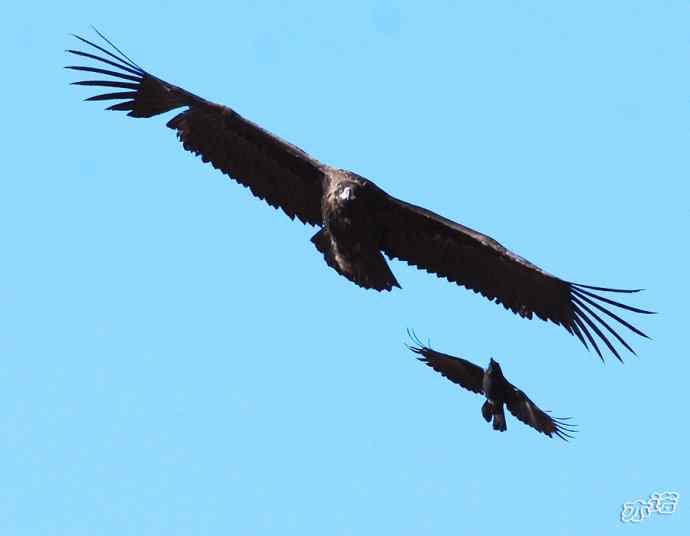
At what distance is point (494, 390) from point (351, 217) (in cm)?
263

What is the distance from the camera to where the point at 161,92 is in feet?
95.8

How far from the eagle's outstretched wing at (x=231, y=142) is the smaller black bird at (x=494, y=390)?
91.8 inches

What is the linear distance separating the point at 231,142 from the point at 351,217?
1861 millimetres

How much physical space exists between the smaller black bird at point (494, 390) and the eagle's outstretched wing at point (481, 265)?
2.78ft

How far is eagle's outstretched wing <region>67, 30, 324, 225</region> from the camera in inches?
1148

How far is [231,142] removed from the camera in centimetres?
2948

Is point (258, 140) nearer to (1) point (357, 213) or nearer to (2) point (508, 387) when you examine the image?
(1) point (357, 213)

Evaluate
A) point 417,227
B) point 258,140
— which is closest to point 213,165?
point 258,140

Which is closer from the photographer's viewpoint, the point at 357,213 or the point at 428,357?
the point at 357,213

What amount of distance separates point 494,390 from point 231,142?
406 cm

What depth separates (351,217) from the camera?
2853 cm

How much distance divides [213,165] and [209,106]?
0.72m

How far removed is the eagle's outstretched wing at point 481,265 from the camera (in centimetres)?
2900

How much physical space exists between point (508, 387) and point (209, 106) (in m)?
4.61
